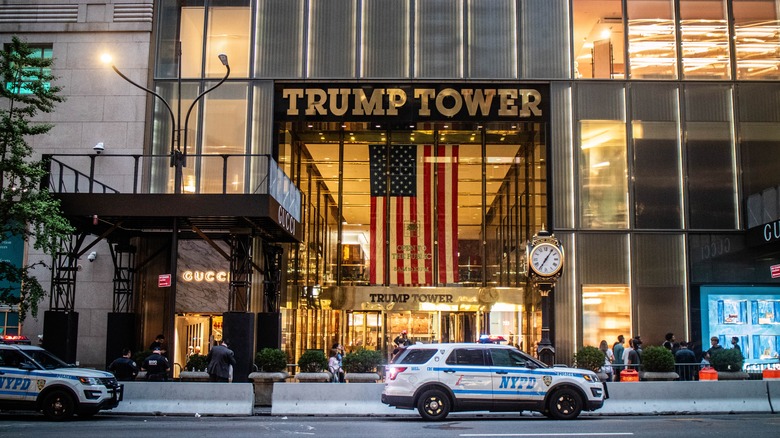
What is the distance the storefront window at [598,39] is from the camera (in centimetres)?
2930

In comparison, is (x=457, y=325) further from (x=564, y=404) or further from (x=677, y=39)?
(x=677, y=39)

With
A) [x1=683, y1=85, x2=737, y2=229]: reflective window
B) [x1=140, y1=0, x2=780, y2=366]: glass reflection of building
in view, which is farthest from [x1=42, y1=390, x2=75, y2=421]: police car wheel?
[x1=683, y1=85, x2=737, y2=229]: reflective window

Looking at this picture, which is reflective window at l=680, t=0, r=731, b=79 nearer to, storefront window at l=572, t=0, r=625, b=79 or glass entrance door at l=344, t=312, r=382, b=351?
storefront window at l=572, t=0, r=625, b=79

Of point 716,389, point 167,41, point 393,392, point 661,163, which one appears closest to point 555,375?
point 393,392

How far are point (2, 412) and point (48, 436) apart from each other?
20.9 feet

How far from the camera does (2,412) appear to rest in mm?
19969

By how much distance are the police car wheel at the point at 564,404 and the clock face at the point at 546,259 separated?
15.2 ft

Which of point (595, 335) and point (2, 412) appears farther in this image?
point (595, 335)

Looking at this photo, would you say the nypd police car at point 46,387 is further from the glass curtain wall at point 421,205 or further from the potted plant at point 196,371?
the glass curtain wall at point 421,205

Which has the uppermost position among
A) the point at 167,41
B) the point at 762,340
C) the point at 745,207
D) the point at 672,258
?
the point at 167,41

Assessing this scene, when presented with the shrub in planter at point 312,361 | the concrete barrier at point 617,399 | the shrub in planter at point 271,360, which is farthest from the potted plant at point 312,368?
the concrete barrier at point 617,399

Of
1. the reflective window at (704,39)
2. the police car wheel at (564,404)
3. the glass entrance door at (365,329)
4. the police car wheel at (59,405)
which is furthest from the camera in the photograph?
the glass entrance door at (365,329)

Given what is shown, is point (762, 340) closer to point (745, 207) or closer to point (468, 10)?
point (745, 207)

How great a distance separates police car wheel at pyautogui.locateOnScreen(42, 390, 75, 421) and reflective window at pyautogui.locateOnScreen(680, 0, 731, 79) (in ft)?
76.2
